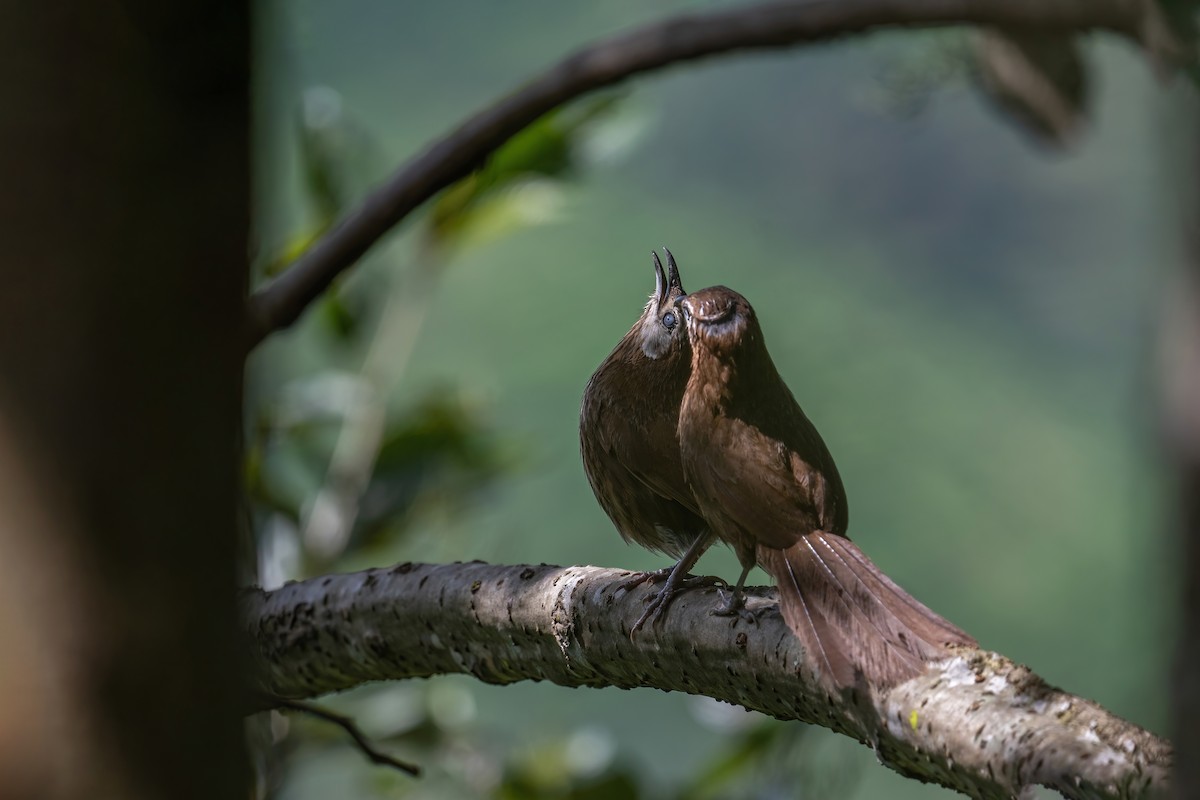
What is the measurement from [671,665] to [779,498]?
0.22m

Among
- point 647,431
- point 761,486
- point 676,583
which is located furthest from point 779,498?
point 647,431

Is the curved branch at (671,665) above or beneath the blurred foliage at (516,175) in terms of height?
beneath

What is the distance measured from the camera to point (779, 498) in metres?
1.44

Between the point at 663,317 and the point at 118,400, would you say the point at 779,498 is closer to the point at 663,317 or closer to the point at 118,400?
the point at 663,317

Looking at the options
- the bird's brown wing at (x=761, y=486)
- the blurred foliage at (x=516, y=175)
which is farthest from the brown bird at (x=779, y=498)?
the blurred foliage at (x=516, y=175)

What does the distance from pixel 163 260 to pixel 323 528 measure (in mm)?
2460

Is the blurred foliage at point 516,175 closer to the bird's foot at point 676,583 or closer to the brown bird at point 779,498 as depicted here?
the brown bird at point 779,498

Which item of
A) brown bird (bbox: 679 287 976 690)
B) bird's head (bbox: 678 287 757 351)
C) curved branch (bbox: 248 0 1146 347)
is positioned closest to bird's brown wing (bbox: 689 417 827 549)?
brown bird (bbox: 679 287 976 690)

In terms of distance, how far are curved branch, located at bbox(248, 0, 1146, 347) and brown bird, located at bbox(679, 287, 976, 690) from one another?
577mm

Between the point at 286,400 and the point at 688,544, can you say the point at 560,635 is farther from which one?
the point at 286,400

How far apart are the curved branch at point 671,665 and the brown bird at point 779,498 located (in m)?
0.05

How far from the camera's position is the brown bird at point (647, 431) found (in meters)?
1.66

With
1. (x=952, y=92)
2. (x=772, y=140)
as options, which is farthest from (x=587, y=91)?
(x=772, y=140)

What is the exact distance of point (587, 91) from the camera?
83.2 inches
